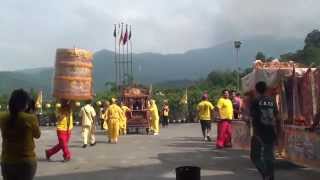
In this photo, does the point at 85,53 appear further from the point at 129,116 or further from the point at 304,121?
the point at 129,116

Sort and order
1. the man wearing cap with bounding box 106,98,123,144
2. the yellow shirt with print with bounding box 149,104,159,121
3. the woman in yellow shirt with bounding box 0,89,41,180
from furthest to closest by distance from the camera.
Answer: the yellow shirt with print with bounding box 149,104,159,121
the man wearing cap with bounding box 106,98,123,144
the woman in yellow shirt with bounding box 0,89,41,180

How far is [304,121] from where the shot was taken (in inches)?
545

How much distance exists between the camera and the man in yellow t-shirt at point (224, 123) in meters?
20.3

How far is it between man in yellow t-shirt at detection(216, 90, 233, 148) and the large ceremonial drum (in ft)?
13.7

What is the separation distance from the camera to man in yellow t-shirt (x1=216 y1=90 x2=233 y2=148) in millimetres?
20297

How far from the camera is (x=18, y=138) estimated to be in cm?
796

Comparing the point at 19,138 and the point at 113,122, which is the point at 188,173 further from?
the point at 113,122

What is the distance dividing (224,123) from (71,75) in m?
4.93

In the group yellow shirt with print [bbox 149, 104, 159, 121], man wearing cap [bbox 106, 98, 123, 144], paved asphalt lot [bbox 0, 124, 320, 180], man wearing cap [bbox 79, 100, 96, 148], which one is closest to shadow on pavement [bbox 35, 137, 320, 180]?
paved asphalt lot [bbox 0, 124, 320, 180]

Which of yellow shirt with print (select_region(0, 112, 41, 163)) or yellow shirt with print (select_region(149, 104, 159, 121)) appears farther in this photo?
yellow shirt with print (select_region(149, 104, 159, 121))

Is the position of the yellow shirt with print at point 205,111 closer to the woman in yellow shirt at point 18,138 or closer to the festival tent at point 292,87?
the festival tent at point 292,87

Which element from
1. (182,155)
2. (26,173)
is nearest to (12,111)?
(26,173)

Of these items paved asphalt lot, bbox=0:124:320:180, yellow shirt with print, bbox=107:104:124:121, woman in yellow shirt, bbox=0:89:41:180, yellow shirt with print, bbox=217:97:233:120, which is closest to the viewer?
woman in yellow shirt, bbox=0:89:41:180

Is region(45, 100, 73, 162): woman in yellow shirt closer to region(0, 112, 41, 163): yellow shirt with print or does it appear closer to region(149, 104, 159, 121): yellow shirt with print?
region(0, 112, 41, 163): yellow shirt with print
